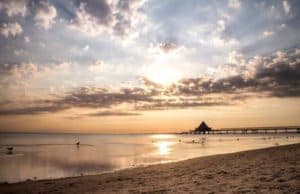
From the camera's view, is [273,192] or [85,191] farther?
[85,191]

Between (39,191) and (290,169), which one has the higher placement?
(290,169)

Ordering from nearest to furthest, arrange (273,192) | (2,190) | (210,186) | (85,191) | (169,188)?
1. (273,192)
2. (210,186)
3. (169,188)
4. (85,191)
5. (2,190)

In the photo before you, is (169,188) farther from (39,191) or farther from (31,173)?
(31,173)

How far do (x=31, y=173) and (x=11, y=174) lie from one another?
183cm

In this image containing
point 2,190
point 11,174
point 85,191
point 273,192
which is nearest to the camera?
point 273,192

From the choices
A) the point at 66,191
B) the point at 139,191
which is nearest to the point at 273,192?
the point at 139,191

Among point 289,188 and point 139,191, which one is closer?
point 289,188

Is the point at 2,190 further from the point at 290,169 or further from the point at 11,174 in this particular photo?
the point at 290,169

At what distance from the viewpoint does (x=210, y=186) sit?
40.6ft

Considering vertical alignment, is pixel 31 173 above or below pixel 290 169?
below

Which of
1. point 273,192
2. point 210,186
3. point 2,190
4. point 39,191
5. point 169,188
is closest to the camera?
point 273,192

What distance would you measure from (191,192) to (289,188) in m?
3.48

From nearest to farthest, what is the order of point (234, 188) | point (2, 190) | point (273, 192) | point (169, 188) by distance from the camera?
point (273, 192)
point (234, 188)
point (169, 188)
point (2, 190)

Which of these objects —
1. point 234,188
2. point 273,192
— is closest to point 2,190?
point 234,188
